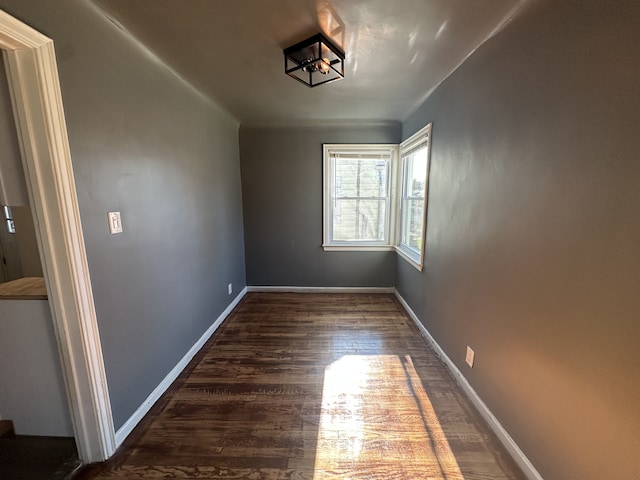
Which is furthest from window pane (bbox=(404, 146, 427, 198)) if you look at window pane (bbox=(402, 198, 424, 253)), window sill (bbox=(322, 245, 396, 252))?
window sill (bbox=(322, 245, 396, 252))

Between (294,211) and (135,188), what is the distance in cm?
218

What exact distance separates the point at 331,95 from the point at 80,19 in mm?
1752

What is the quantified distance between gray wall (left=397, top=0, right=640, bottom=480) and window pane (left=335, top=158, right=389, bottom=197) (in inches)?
68.1

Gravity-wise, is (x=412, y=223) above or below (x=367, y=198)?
below

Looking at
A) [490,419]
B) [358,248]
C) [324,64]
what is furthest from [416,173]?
[490,419]

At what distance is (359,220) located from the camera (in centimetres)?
371

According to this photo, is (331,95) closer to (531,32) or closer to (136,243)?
(531,32)

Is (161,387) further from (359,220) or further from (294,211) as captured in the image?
(359,220)

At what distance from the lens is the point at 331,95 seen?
2.42 metres

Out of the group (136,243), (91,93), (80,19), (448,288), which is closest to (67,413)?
(136,243)

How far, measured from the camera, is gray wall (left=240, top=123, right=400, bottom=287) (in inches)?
136

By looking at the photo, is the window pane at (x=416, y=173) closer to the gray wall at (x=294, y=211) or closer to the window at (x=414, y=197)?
the window at (x=414, y=197)

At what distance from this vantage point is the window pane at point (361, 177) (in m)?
3.55

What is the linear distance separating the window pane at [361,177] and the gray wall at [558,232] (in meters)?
1.73
